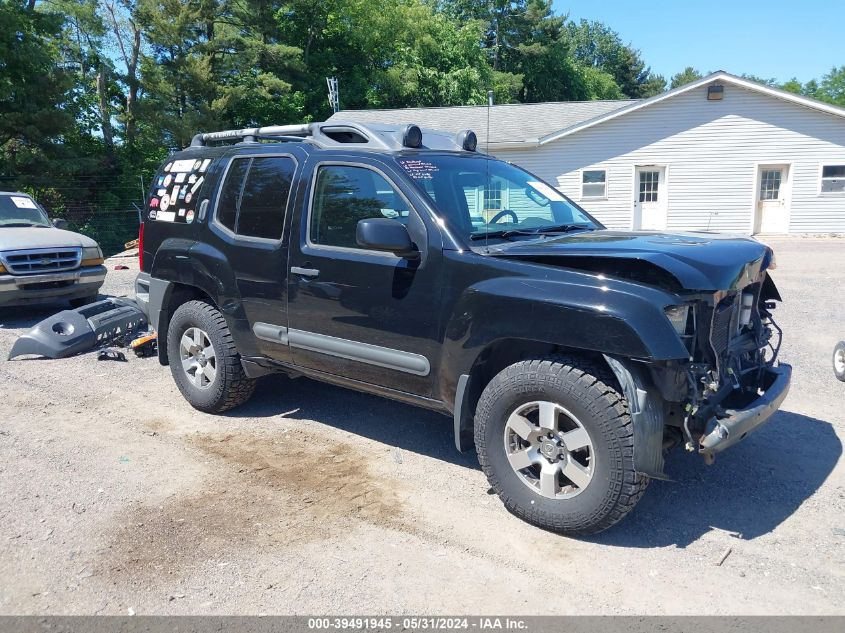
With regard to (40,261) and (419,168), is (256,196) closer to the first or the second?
(419,168)

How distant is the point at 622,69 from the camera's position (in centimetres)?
7475

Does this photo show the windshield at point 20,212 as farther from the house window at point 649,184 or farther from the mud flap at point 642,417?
the house window at point 649,184

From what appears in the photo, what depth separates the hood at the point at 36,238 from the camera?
9.33 meters

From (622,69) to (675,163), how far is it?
194ft

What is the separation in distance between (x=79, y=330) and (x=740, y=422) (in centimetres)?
703

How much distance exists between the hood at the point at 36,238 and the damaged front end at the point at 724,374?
8.99 meters

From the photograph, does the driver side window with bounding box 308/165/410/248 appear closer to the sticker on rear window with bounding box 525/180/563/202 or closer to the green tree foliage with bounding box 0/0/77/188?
the sticker on rear window with bounding box 525/180/563/202

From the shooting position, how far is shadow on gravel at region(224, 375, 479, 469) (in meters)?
5.01

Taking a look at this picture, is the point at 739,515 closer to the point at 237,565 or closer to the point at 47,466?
the point at 237,565

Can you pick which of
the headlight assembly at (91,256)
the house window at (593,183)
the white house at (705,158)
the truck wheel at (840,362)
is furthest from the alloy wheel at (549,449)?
the house window at (593,183)

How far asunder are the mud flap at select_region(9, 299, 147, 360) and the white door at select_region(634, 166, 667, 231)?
701 inches

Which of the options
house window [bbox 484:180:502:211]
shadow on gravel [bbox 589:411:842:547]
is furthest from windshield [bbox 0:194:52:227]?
shadow on gravel [bbox 589:411:842:547]

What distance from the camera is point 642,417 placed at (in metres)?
3.35

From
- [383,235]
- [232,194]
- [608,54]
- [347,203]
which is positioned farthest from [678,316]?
[608,54]
